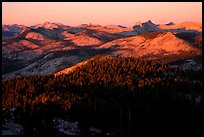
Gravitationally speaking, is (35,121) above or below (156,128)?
above

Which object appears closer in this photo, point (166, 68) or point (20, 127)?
point (20, 127)

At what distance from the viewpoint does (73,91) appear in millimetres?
131250

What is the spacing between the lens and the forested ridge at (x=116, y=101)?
321 feet

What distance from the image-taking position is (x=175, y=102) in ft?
376

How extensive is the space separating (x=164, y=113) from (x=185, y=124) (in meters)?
8.02

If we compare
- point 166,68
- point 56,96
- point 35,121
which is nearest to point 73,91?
point 56,96

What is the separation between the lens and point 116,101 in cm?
11488

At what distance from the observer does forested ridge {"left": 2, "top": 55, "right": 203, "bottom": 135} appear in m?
97.8

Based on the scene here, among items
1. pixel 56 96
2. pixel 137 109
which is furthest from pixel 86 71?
pixel 137 109

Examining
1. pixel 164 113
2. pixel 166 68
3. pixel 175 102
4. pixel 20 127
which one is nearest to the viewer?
pixel 20 127

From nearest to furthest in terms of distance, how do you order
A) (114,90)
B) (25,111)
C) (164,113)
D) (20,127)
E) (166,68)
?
(20,127), (25,111), (164,113), (114,90), (166,68)

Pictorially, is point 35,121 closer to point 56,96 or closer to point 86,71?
point 56,96

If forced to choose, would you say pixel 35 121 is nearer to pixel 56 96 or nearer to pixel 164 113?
pixel 56 96

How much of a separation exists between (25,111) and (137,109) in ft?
117
